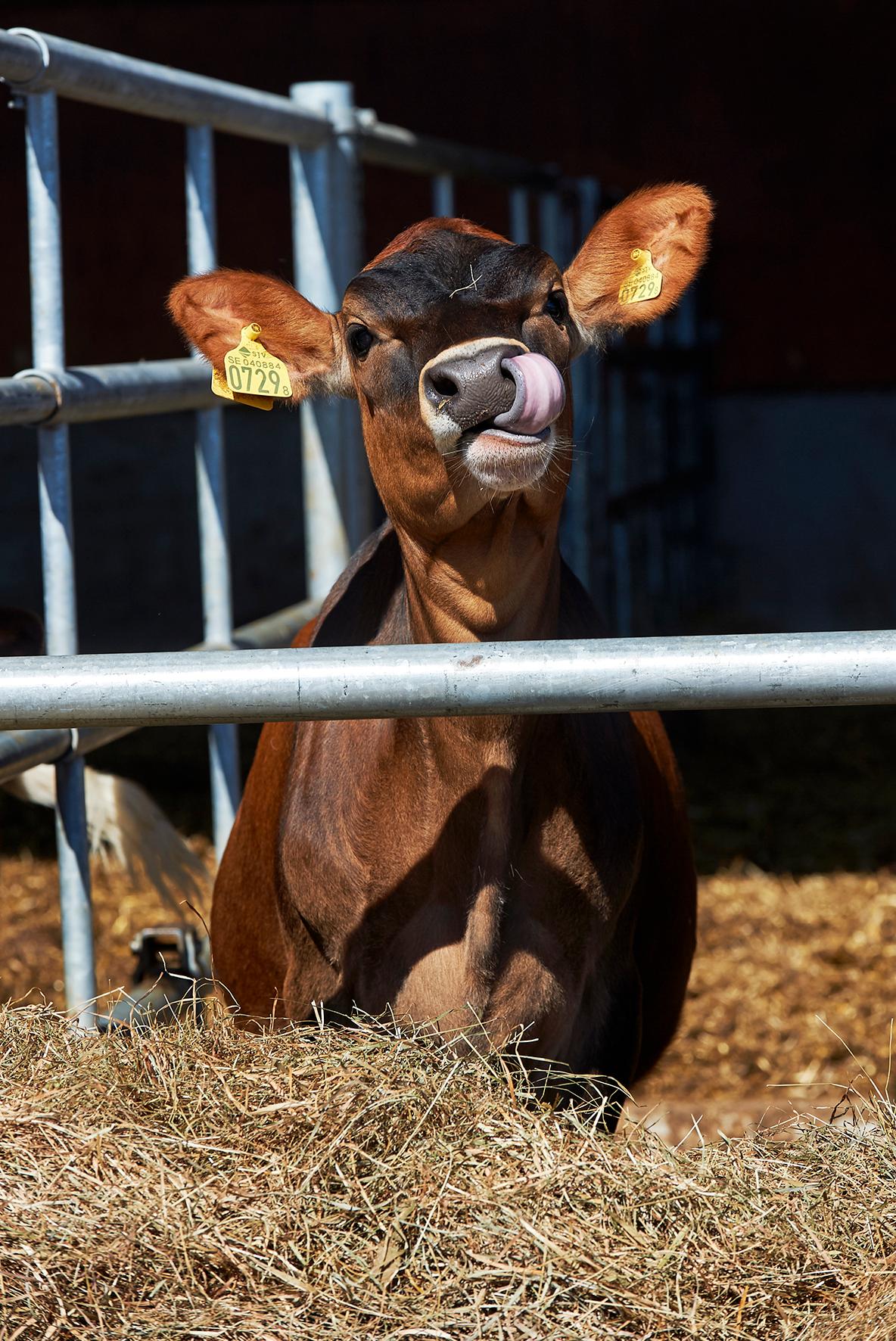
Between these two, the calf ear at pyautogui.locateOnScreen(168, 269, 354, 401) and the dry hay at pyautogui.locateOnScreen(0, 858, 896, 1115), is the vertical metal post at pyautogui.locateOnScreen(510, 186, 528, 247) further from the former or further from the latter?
the calf ear at pyautogui.locateOnScreen(168, 269, 354, 401)

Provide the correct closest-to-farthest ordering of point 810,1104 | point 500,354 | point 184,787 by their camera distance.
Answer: point 500,354 < point 810,1104 < point 184,787

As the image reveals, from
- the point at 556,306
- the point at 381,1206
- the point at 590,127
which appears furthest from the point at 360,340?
the point at 590,127

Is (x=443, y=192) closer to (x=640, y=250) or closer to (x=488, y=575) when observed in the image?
(x=640, y=250)

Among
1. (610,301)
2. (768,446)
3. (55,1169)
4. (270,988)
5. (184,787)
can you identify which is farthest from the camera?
(768,446)

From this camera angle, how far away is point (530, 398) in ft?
6.84

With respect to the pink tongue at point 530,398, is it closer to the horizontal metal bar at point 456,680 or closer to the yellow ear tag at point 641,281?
the yellow ear tag at point 641,281

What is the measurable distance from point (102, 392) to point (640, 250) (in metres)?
0.96

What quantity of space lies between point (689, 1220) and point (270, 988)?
4.67ft

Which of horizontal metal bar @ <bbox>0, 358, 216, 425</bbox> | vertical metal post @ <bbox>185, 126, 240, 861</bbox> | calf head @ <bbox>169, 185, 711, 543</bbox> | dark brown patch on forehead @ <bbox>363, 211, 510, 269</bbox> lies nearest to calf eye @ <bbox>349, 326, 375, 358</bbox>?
calf head @ <bbox>169, 185, 711, 543</bbox>

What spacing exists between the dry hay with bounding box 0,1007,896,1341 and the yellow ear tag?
1385 mm

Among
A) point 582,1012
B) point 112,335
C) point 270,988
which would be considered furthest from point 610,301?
point 112,335

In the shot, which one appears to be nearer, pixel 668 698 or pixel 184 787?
pixel 668 698

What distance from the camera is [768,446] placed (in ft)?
28.9

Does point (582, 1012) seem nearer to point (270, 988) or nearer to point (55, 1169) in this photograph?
point (270, 988)
